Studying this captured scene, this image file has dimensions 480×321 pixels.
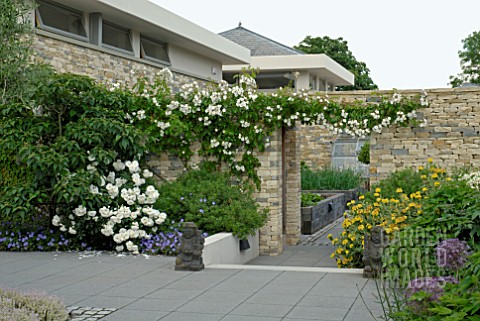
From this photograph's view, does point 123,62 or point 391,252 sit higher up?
point 123,62

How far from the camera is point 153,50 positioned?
674 inches

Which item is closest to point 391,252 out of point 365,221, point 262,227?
point 365,221

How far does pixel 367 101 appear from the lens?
38.0 feet

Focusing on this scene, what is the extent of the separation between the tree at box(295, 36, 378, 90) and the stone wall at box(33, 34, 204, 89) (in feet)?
111

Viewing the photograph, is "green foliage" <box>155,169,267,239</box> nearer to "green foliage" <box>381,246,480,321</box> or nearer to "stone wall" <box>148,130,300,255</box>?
"stone wall" <box>148,130,300,255</box>

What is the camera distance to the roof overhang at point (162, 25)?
45.5ft

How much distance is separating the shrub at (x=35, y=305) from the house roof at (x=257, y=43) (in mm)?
23172

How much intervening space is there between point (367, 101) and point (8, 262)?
642cm

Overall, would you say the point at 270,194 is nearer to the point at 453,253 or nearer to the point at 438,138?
the point at 438,138

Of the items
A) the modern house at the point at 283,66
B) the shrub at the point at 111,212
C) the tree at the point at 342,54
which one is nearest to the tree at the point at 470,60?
the tree at the point at 342,54

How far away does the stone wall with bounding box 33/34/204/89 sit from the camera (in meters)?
12.2

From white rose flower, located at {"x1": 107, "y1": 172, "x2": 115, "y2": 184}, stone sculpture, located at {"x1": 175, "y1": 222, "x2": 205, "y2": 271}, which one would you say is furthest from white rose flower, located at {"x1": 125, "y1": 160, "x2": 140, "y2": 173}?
stone sculpture, located at {"x1": 175, "y1": 222, "x2": 205, "y2": 271}

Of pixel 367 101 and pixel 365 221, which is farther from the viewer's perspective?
pixel 367 101

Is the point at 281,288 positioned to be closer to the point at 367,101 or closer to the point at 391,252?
the point at 391,252
